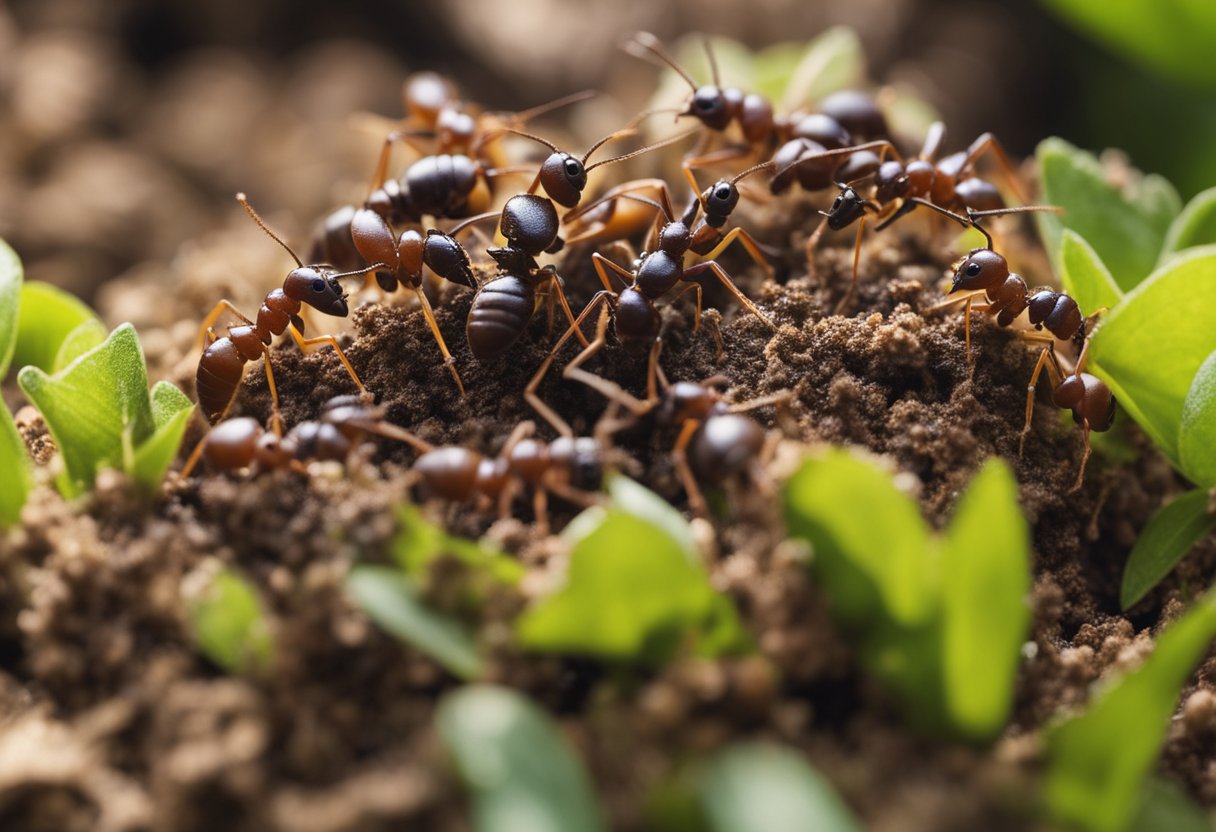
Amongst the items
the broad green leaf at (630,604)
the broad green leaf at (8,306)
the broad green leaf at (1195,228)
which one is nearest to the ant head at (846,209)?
the broad green leaf at (1195,228)

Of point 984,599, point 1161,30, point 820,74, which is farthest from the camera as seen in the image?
point 1161,30

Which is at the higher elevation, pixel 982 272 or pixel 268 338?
pixel 982 272

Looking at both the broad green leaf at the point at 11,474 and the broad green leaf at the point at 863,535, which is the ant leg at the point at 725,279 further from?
the broad green leaf at the point at 11,474

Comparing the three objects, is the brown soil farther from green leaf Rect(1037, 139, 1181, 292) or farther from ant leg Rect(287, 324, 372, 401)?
green leaf Rect(1037, 139, 1181, 292)

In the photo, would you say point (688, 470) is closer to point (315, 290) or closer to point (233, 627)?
point (233, 627)

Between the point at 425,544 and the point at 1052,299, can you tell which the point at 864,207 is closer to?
the point at 1052,299

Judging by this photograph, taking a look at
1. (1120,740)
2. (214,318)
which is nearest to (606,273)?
(214,318)
